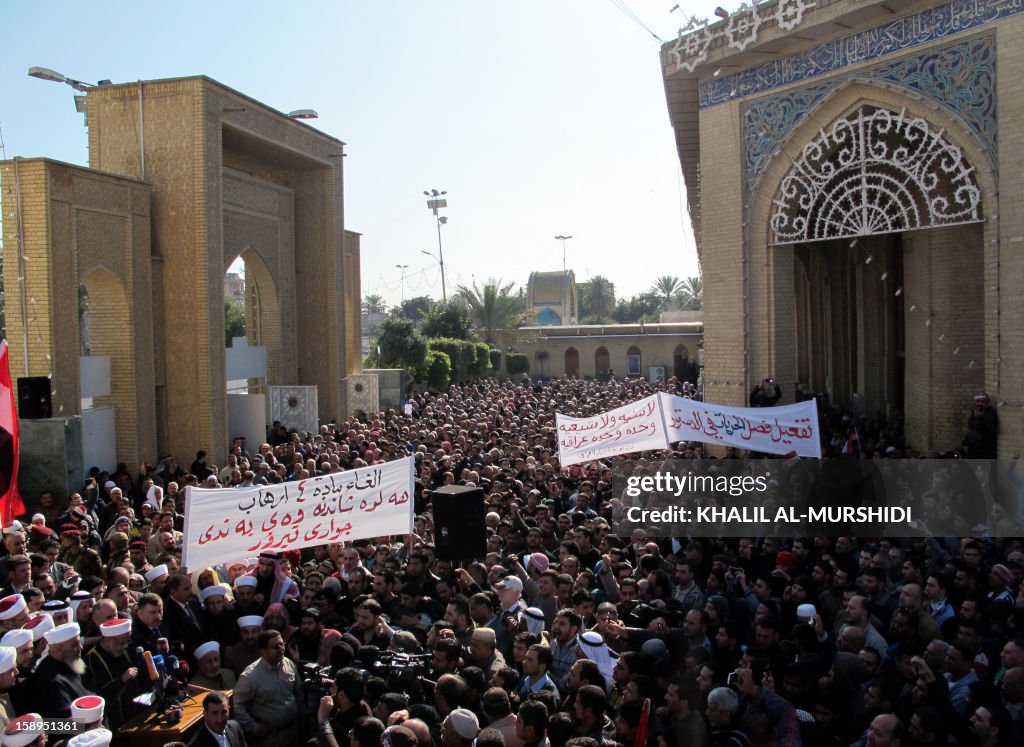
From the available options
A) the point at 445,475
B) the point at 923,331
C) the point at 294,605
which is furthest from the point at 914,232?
the point at 294,605

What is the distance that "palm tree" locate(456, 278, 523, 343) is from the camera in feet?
135

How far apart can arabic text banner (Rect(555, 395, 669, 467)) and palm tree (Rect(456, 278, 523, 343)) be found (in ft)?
98.9

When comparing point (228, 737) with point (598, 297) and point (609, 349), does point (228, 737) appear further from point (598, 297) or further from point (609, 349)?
point (598, 297)

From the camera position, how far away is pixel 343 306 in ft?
68.7

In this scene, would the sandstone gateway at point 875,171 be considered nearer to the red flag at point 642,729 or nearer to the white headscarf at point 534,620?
the white headscarf at point 534,620

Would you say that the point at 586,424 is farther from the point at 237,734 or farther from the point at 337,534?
the point at 237,734

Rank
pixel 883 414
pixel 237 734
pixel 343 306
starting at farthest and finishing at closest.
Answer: pixel 343 306, pixel 883 414, pixel 237 734

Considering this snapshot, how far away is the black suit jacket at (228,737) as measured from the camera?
4.73 m

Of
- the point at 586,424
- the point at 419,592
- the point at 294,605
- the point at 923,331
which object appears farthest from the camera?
the point at 923,331

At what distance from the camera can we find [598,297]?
82062mm

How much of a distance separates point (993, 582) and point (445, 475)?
6169 mm

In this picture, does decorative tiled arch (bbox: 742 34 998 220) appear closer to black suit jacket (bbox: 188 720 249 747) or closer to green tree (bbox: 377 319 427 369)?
black suit jacket (bbox: 188 720 249 747)

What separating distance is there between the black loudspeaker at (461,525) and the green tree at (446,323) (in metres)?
28.6
